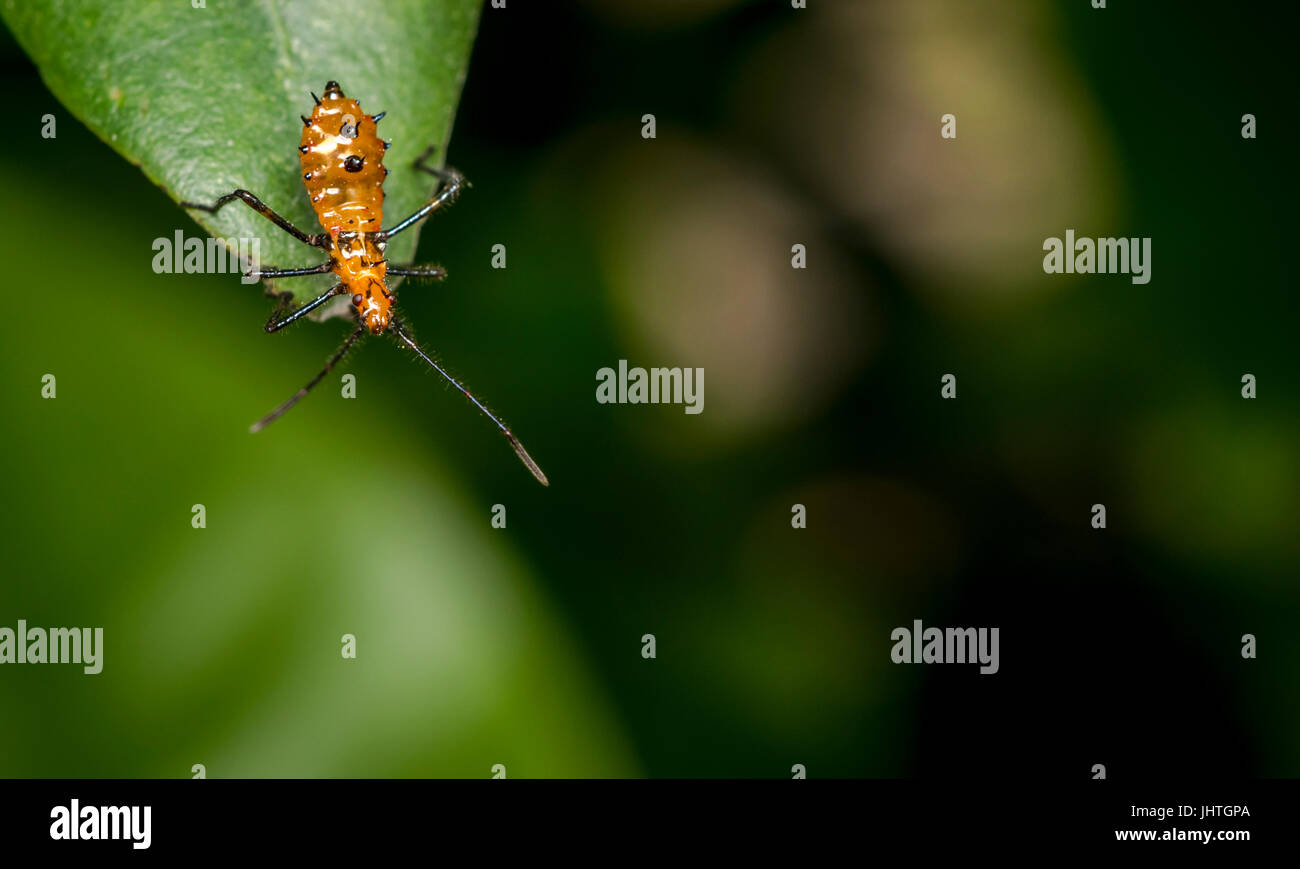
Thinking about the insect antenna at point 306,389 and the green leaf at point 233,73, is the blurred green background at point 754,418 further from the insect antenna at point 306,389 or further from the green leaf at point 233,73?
the green leaf at point 233,73

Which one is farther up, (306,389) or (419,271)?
(419,271)

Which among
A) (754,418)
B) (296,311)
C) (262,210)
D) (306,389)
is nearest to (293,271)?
(262,210)

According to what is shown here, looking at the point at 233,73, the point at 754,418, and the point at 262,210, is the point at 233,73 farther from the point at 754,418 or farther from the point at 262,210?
the point at 754,418

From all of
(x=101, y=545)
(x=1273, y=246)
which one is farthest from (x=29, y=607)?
(x=1273, y=246)

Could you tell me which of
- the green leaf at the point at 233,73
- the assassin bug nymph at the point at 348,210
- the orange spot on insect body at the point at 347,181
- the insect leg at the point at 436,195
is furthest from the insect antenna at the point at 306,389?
the green leaf at the point at 233,73

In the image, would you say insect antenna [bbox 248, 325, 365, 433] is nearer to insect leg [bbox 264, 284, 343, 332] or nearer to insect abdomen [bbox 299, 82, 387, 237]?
insect leg [bbox 264, 284, 343, 332]

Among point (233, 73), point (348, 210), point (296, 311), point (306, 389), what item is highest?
point (233, 73)
